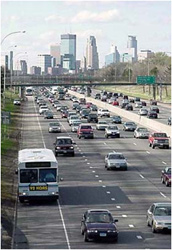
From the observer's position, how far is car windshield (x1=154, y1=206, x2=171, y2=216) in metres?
31.3

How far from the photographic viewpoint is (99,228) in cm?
2944

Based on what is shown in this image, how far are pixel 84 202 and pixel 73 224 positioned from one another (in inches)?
227

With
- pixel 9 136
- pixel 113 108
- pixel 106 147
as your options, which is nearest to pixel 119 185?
pixel 106 147

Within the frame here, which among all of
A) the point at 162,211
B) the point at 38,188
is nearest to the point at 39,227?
the point at 162,211

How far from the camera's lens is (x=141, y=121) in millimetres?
99375

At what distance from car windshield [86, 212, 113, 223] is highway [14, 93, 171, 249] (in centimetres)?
83

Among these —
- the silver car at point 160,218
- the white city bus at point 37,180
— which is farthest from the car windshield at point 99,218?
the white city bus at point 37,180

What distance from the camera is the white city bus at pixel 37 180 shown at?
38688 mm

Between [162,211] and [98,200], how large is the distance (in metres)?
8.75

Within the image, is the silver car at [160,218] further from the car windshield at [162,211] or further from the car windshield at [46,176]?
the car windshield at [46,176]

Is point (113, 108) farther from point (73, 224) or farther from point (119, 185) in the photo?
point (73, 224)

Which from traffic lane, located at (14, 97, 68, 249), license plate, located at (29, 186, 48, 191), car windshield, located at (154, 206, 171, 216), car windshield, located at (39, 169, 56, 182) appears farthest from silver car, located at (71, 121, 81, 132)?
car windshield, located at (154, 206, 171, 216)

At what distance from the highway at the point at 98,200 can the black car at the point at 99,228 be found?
266 millimetres

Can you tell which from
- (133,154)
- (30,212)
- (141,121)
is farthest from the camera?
(141,121)
